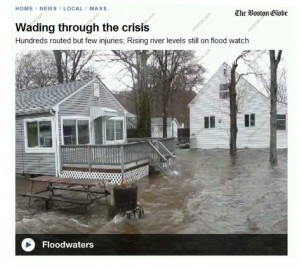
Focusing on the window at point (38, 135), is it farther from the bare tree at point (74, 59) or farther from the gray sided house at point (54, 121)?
the bare tree at point (74, 59)

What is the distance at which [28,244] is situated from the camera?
369 cm

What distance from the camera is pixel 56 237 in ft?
12.2

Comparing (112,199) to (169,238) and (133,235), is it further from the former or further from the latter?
(169,238)

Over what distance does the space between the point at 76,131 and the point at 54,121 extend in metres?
1.06

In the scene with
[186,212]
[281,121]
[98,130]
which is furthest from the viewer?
[98,130]

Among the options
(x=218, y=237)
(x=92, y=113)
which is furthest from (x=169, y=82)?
(x=218, y=237)

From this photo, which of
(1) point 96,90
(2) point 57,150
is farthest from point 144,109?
(2) point 57,150

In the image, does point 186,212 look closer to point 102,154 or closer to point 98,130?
point 102,154

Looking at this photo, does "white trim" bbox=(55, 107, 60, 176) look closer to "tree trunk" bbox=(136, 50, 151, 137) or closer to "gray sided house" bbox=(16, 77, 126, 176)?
"gray sided house" bbox=(16, 77, 126, 176)

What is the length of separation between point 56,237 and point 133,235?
1.05 meters

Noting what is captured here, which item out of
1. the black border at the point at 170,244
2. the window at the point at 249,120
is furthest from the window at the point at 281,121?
the window at the point at 249,120

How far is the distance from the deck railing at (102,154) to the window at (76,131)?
1.98 feet

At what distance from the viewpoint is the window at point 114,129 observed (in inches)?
428
